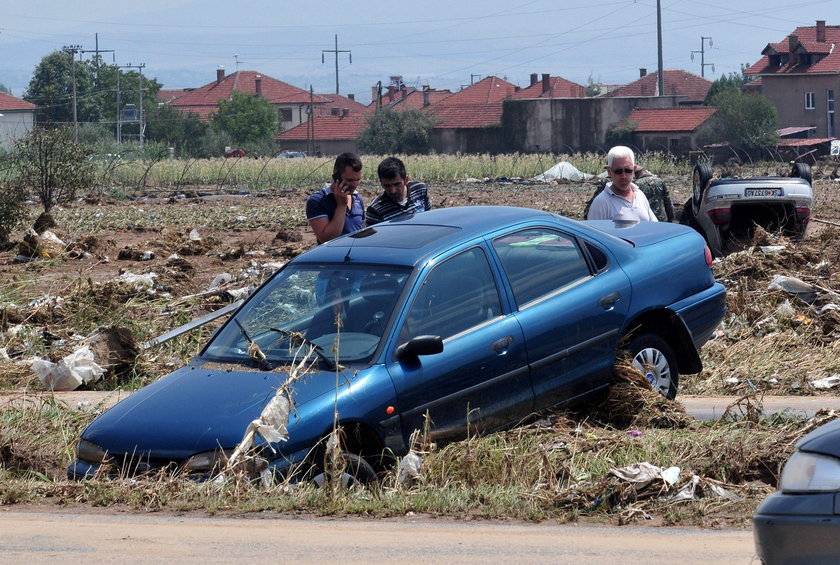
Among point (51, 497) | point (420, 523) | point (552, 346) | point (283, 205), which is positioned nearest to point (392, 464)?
point (420, 523)

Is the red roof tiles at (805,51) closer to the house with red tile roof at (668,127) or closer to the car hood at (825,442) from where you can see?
the house with red tile roof at (668,127)

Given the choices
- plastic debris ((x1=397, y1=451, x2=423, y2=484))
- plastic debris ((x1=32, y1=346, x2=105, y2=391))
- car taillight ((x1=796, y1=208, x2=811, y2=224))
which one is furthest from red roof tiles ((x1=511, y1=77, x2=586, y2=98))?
plastic debris ((x1=397, y1=451, x2=423, y2=484))

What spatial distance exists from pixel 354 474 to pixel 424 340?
0.81m

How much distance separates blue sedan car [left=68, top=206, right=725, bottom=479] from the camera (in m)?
6.28

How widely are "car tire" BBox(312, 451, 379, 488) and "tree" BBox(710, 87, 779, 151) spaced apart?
6697 cm

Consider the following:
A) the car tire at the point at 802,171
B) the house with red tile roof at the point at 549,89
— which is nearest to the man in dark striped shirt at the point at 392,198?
the car tire at the point at 802,171

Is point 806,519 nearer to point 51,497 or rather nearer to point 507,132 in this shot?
point 51,497

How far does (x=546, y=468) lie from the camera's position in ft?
21.1

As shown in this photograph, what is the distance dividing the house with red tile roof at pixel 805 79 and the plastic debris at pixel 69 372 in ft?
249

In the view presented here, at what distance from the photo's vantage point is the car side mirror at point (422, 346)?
642 cm

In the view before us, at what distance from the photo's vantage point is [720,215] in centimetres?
1465

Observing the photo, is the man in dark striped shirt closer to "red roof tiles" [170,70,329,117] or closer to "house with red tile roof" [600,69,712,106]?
"house with red tile roof" [600,69,712,106]

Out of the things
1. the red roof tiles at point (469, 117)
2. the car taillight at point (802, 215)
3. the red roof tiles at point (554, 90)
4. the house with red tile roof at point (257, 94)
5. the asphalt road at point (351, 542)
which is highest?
the house with red tile roof at point (257, 94)

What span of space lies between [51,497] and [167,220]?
24.3 m
